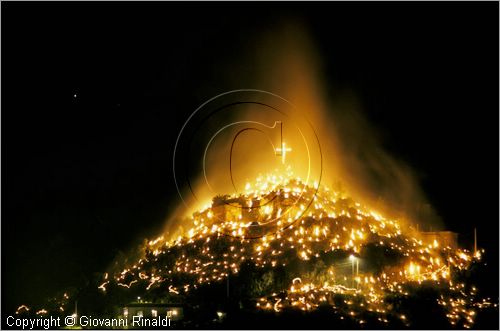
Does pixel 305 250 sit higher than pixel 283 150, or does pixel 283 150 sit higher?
pixel 283 150

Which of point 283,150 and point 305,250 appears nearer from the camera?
point 305,250

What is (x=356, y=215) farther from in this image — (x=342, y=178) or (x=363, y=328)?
(x=363, y=328)

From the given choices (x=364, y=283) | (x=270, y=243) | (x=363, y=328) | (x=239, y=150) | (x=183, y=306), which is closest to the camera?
(x=363, y=328)

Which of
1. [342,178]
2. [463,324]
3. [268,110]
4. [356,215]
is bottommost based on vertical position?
[463,324]

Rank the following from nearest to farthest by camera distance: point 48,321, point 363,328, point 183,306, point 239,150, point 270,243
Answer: point 363,328, point 183,306, point 48,321, point 270,243, point 239,150

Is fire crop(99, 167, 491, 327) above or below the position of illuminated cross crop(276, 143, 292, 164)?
below

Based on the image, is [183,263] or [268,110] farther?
[268,110]

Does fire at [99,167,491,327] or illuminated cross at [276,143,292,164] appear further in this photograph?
illuminated cross at [276,143,292,164]

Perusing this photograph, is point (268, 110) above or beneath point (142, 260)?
above

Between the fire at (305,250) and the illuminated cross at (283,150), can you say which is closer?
the fire at (305,250)

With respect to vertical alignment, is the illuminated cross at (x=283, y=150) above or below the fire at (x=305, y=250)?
above

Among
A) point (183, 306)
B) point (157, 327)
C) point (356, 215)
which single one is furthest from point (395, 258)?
point (157, 327)
